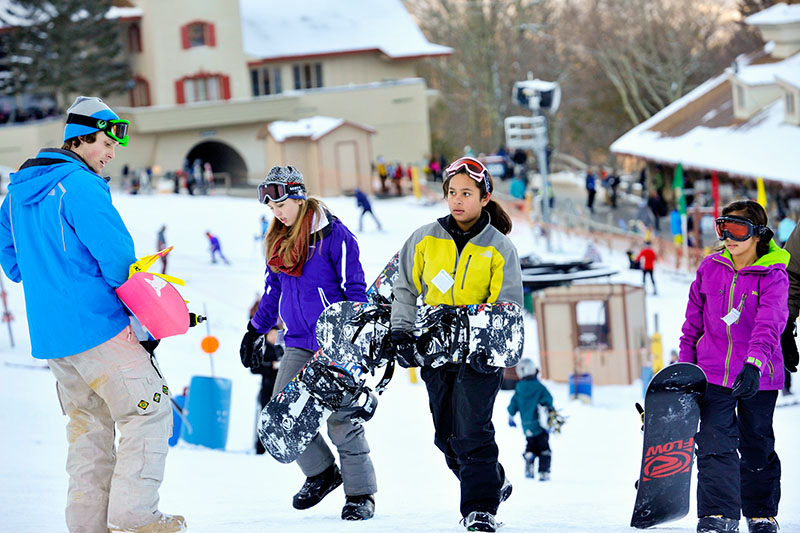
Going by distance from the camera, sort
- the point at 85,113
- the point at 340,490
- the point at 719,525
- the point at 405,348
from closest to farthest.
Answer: the point at 85,113 → the point at 405,348 → the point at 719,525 → the point at 340,490

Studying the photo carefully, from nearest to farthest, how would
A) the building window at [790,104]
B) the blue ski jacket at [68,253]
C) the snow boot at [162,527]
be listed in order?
the blue ski jacket at [68,253] < the snow boot at [162,527] < the building window at [790,104]

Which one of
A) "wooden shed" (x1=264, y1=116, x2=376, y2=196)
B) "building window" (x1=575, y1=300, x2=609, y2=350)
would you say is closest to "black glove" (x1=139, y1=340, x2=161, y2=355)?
"building window" (x1=575, y1=300, x2=609, y2=350)

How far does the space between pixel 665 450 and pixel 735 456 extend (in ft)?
1.03

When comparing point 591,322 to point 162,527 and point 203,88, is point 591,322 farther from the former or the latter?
point 203,88

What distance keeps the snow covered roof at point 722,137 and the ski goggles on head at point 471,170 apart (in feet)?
66.7

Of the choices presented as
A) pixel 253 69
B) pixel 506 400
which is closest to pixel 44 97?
pixel 253 69

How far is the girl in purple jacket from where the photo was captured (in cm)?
475

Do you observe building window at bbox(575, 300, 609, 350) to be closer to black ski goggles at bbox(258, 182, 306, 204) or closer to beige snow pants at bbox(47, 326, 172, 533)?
black ski goggles at bbox(258, 182, 306, 204)

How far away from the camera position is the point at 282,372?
5172 millimetres

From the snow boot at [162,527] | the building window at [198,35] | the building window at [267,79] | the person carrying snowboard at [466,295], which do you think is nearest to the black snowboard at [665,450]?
the person carrying snowboard at [466,295]

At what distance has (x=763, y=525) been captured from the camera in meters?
4.91

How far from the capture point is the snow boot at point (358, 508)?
16.6ft

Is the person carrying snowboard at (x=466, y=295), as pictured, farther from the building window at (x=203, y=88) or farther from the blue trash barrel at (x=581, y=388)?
the building window at (x=203, y=88)

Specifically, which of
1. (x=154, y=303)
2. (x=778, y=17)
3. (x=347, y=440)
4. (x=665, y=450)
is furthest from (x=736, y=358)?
(x=778, y=17)
